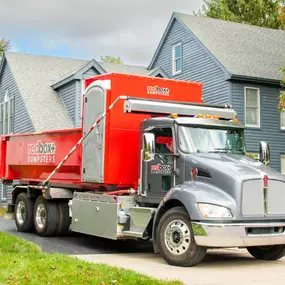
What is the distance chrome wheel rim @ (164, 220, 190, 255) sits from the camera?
418 inches

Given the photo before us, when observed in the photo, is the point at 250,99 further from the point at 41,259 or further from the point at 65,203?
the point at 41,259

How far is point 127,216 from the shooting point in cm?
1216

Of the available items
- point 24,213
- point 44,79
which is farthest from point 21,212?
point 44,79

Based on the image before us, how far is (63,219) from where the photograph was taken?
50.1ft

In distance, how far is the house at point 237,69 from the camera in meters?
25.7

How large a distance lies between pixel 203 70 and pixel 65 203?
1341cm

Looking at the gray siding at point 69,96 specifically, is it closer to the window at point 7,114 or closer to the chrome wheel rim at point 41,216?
the window at point 7,114

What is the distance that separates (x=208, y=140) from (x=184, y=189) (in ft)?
4.46

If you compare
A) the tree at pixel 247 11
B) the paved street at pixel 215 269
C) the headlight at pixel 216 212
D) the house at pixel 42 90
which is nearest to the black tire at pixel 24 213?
the paved street at pixel 215 269

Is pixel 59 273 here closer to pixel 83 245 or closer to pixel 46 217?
pixel 83 245

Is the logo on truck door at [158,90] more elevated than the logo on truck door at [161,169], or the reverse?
the logo on truck door at [158,90]

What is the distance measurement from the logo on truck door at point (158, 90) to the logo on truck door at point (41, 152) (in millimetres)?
3176

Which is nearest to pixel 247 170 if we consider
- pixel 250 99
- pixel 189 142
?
pixel 189 142

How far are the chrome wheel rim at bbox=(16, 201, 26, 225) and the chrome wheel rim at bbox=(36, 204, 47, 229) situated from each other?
763mm
